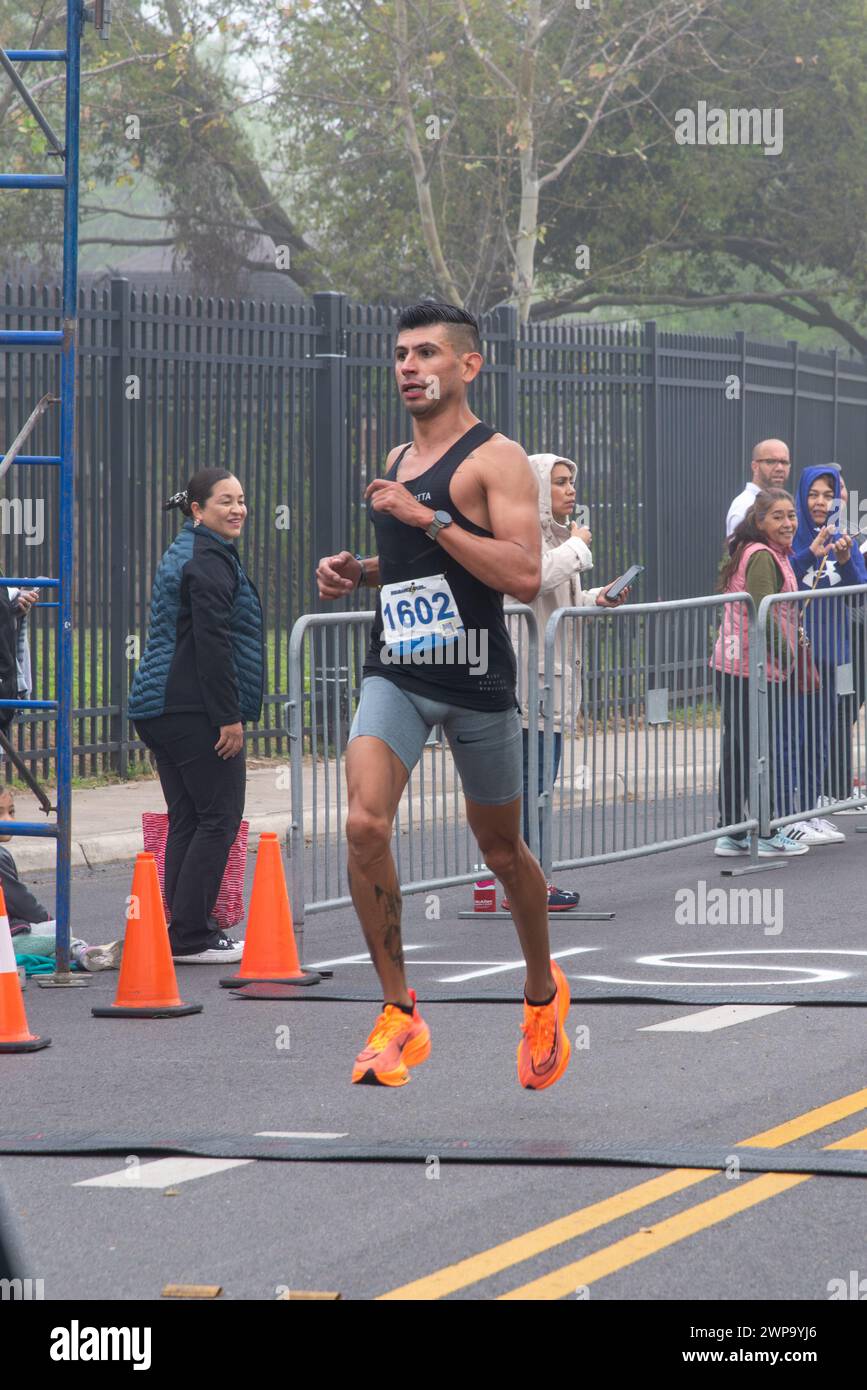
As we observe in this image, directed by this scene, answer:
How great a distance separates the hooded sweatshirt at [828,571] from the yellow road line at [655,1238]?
7.15 m

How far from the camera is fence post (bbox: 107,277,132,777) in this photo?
14820 mm

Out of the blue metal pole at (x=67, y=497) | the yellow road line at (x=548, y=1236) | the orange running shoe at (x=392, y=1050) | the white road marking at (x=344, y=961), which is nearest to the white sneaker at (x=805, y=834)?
the white road marking at (x=344, y=961)

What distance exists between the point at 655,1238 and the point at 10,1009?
312 centimetres

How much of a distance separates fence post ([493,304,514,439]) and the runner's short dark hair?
431 inches

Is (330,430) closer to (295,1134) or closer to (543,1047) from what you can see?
(543,1047)

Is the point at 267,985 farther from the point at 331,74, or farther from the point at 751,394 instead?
the point at 331,74

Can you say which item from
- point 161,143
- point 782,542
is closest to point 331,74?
point 161,143

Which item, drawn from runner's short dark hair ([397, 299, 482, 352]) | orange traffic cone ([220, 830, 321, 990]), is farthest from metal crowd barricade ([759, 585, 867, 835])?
runner's short dark hair ([397, 299, 482, 352])

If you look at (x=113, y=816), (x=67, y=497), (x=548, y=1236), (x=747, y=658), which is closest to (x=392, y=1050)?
(x=548, y=1236)

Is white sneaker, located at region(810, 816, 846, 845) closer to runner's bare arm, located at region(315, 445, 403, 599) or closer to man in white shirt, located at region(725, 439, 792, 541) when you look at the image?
man in white shirt, located at region(725, 439, 792, 541)

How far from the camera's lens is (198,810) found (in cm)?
949

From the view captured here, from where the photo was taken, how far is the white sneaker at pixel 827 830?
12875 millimetres

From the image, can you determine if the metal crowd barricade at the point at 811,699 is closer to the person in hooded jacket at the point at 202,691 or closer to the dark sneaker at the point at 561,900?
the dark sneaker at the point at 561,900
